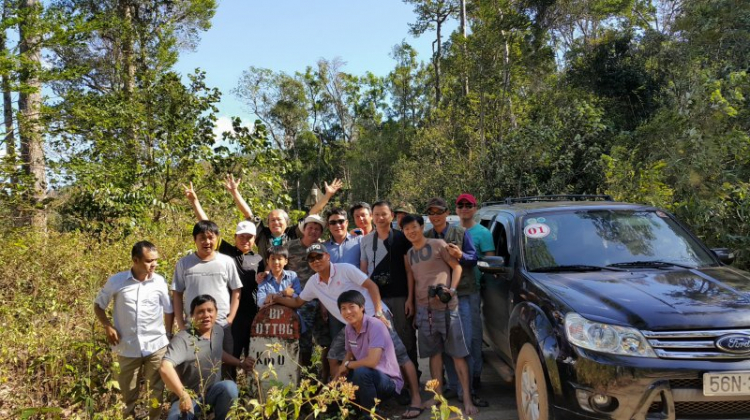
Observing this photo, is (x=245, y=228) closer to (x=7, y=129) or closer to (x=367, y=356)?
(x=367, y=356)

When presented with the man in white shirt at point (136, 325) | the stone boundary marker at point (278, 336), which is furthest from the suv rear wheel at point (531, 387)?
the man in white shirt at point (136, 325)

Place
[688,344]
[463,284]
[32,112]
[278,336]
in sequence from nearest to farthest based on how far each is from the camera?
[688,344]
[278,336]
[463,284]
[32,112]

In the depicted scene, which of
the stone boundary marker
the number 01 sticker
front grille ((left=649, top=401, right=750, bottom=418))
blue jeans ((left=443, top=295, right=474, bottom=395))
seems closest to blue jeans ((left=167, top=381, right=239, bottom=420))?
the stone boundary marker

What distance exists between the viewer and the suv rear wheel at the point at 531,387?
11.1 ft

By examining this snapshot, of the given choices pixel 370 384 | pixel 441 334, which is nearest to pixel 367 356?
pixel 370 384

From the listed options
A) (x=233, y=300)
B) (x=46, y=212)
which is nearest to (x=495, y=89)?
(x=46, y=212)

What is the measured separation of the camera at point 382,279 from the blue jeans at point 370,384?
1008mm

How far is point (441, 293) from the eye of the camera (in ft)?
14.9

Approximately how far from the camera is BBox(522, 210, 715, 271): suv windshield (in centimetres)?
409

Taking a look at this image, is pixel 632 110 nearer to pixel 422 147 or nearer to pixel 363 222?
pixel 422 147

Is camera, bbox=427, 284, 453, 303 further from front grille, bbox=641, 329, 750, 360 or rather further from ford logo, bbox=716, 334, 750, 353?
ford logo, bbox=716, 334, 750, 353

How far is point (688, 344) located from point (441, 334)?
2.09 m

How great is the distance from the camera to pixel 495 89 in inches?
706

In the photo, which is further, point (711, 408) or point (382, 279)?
point (382, 279)
